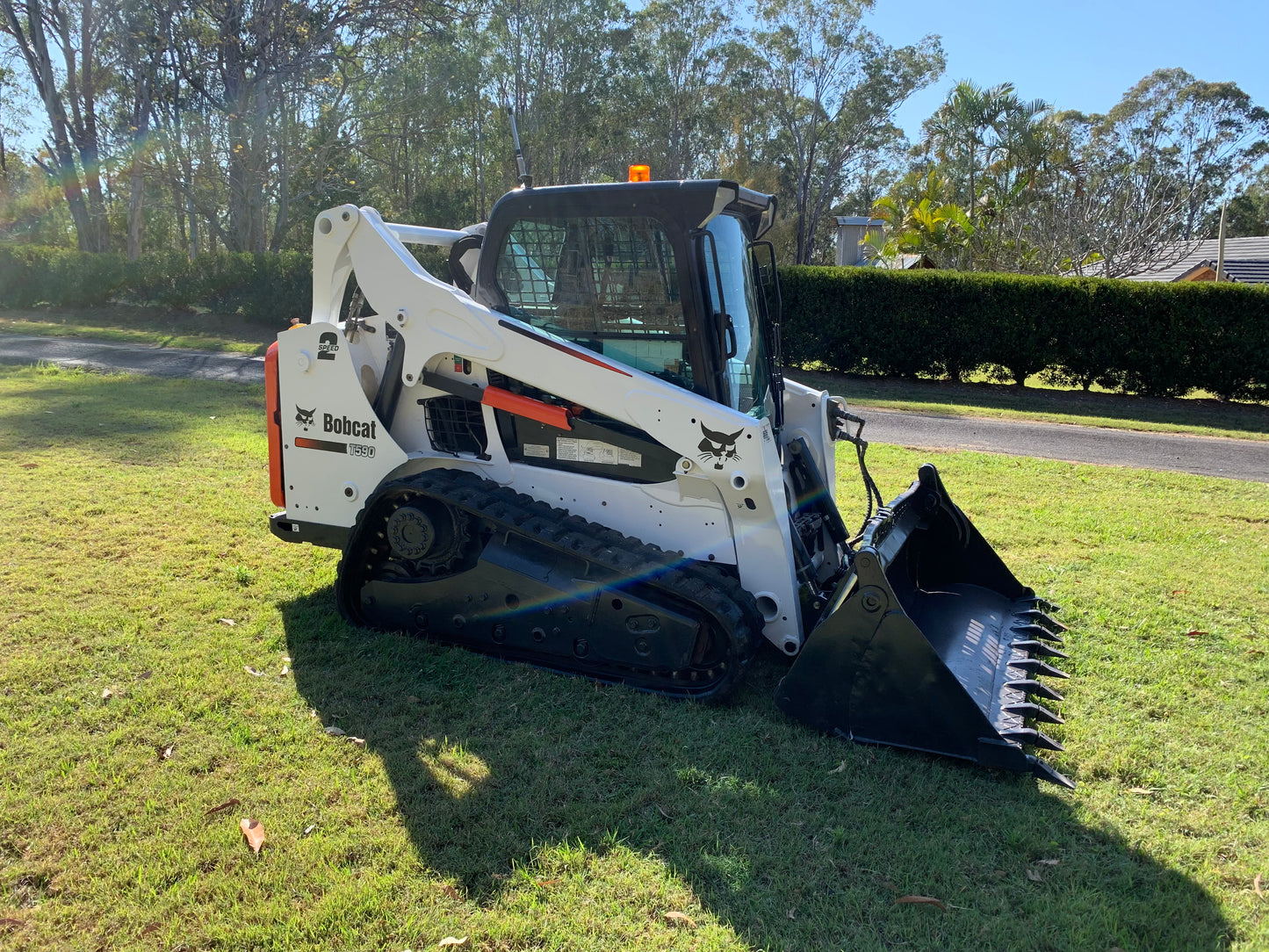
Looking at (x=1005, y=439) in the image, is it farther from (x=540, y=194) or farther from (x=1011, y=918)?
(x=1011, y=918)

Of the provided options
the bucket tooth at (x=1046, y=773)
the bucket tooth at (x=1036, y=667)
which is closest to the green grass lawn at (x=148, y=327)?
the bucket tooth at (x=1036, y=667)

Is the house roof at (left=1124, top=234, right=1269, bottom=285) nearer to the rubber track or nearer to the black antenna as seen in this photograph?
the black antenna

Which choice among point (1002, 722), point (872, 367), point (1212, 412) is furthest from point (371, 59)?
point (1002, 722)

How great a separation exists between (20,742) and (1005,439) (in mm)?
11250

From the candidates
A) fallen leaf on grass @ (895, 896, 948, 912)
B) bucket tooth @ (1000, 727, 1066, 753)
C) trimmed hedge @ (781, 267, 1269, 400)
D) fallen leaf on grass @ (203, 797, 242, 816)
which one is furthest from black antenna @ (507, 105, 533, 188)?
trimmed hedge @ (781, 267, 1269, 400)

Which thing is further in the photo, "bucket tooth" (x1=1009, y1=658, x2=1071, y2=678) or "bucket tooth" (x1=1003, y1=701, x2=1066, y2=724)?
"bucket tooth" (x1=1009, y1=658, x2=1071, y2=678)

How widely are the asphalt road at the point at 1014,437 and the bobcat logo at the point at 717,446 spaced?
7.55 metres

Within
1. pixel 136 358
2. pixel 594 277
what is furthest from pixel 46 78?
pixel 594 277

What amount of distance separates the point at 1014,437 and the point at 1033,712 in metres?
9.13

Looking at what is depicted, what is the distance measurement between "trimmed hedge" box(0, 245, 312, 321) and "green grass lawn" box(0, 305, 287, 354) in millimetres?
359

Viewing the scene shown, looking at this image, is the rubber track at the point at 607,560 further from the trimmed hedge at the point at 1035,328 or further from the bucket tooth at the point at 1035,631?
the trimmed hedge at the point at 1035,328

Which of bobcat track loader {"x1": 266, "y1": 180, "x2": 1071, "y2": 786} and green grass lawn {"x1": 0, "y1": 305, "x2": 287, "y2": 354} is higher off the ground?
green grass lawn {"x1": 0, "y1": 305, "x2": 287, "y2": 354}

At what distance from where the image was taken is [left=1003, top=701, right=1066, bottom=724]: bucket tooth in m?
3.98

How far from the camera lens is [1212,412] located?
52.1 ft
